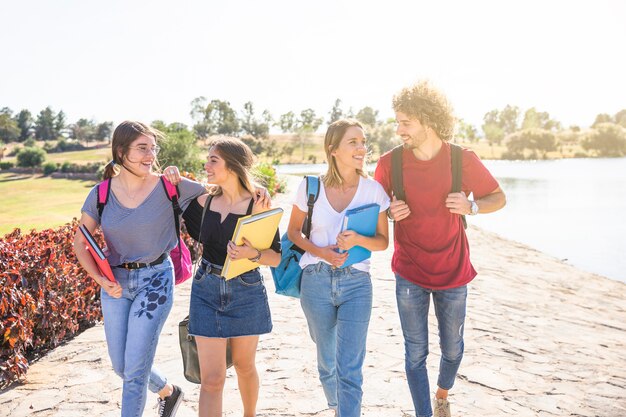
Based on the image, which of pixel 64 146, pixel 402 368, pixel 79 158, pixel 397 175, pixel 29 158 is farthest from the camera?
pixel 64 146

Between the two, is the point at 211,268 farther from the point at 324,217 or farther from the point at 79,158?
the point at 79,158

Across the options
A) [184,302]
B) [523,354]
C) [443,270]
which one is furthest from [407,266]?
[184,302]

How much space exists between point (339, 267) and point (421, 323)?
0.70 meters

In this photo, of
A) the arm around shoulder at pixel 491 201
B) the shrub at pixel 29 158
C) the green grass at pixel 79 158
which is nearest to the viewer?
the arm around shoulder at pixel 491 201

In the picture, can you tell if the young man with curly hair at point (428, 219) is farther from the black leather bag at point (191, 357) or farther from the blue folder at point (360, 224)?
the black leather bag at point (191, 357)

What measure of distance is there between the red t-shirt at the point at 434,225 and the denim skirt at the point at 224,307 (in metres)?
0.98

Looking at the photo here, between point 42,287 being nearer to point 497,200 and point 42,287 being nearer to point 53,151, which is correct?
point 497,200

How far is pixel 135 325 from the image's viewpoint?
2871 mm

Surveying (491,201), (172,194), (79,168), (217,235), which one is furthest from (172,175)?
(79,168)

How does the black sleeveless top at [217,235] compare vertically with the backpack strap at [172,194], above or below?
below

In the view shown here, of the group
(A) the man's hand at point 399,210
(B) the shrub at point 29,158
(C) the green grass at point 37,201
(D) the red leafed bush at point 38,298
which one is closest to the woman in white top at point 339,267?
(A) the man's hand at point 399,210

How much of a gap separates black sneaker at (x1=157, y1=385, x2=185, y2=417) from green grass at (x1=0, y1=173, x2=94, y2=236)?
1523cm

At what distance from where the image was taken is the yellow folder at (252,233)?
280cm

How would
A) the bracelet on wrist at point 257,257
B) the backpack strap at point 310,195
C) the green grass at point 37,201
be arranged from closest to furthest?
the bracelet on wrist at point 257,257 < the backpack strap at point 310,195 < the green grass at point 37,201
